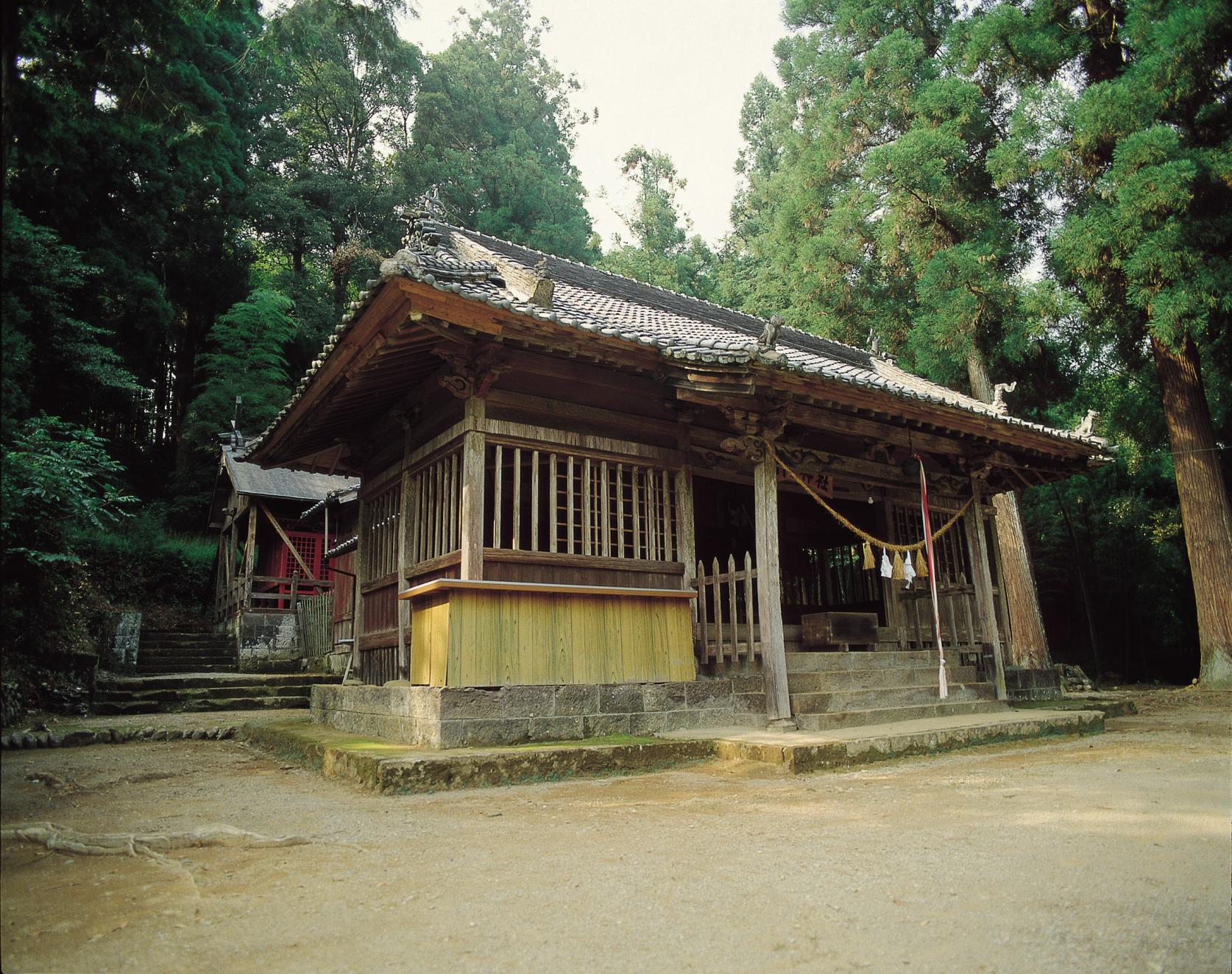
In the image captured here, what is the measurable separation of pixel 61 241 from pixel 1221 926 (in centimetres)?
2672

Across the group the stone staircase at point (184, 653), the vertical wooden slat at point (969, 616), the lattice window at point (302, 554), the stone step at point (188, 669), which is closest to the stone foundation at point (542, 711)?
the vertical wooden slat at point (969, 616)

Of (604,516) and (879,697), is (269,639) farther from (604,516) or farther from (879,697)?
(879,697)

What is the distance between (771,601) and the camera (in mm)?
7566

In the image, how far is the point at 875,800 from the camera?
486cm

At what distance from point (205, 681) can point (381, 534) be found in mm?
6108

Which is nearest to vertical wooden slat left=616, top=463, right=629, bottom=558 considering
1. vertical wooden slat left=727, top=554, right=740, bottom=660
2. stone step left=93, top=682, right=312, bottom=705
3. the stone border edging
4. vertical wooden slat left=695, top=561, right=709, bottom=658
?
vertical wooden slat left=695, top=561, right=709, bottom=658

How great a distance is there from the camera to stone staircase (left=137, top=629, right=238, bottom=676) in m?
15.7

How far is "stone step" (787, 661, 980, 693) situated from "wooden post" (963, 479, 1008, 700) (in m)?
0.42

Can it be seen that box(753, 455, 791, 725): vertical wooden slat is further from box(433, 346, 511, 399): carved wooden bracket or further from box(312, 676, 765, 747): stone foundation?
box(433, 346, 511, 399): carved wooden bracket

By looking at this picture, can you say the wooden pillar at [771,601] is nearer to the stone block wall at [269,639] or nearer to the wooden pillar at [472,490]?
the wooden pillar at [472,490]

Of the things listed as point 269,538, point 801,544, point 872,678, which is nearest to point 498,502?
point 872,678

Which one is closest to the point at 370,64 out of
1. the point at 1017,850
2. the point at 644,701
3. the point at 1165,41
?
the point at 644,701

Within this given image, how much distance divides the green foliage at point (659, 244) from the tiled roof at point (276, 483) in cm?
1922

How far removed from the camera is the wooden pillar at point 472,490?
6.82 m
